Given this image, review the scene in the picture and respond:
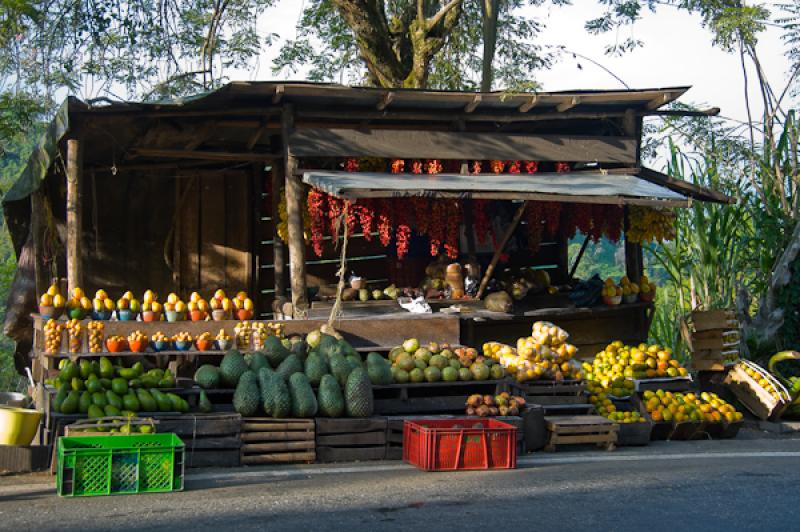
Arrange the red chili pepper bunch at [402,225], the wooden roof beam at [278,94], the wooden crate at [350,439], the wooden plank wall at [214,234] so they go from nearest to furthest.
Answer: the wooden crate at [350,439], the wooden roof beam at [278,94], the red chili pepper bunch at [402,225], the wooden plank wall at [214,234]

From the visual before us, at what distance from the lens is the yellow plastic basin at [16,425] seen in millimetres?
9539

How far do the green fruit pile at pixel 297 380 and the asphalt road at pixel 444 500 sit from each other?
634 millimetres

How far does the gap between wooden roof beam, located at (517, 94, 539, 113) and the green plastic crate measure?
7354 mm

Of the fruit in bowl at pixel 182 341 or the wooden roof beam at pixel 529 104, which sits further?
the wooden roof beam at pixel 529 104

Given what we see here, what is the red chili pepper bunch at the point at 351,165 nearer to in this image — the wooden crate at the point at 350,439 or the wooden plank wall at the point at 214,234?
→ the wooden plank wall at the point at 214,234

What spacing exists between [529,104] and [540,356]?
363cm

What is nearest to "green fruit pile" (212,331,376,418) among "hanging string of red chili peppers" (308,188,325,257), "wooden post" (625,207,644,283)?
"hanging string of red chili peppers" (308,188,325,257)

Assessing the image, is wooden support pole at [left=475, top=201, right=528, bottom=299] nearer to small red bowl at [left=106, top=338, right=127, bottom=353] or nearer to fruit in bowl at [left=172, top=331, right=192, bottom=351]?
fruit in bowl at [left=172, top=331, right=192, bottom=351]

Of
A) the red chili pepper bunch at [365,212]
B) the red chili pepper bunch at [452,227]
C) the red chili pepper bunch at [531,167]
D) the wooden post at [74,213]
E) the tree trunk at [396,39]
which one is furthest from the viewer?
the tree trunk at [396,39]

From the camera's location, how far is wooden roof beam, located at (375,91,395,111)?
13637 millimetres

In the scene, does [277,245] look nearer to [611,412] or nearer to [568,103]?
[568,103]

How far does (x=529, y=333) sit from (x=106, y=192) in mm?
6575

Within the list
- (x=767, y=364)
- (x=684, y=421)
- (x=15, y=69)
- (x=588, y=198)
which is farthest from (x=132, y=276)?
(x=767, y=364)

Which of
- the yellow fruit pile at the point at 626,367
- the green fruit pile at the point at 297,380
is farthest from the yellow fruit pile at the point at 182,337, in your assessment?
the yellow fruit pile at the point at 626,367
